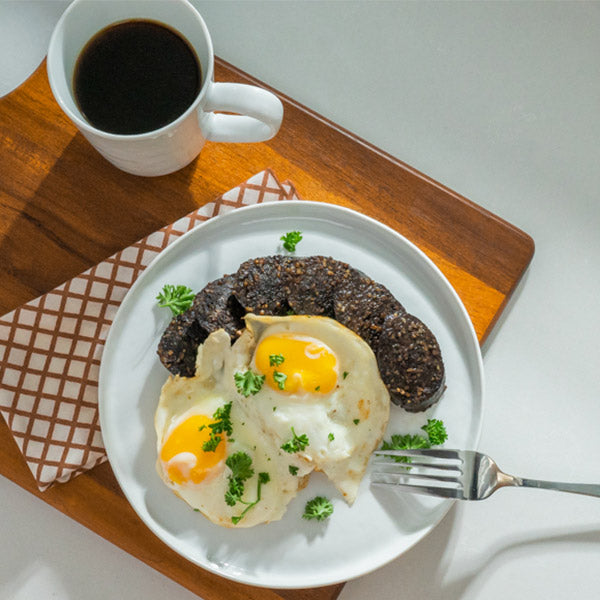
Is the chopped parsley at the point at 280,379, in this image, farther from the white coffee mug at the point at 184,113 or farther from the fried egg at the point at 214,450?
the white coffee mug at the point at 184,113

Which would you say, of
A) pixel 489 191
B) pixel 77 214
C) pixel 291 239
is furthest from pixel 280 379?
pixel 489 191

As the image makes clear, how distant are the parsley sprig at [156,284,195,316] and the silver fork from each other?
2.01ft

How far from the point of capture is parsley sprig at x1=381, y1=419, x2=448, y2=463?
1771 mm

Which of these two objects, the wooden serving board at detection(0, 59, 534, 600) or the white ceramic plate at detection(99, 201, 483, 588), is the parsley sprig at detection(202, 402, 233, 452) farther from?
the wooden serving board at detection(0, 59, 534, 600)

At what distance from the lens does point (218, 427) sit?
67.2 inches

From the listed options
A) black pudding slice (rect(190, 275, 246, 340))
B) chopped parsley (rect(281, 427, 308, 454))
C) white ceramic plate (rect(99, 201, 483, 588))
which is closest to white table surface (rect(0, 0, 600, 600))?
white ceramic plate (rect(99, 201, 483, 588))

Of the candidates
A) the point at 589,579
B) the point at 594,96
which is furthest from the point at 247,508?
the point at 594,96

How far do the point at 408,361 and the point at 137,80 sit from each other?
0.94 m

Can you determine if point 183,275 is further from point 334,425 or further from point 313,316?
point 334,425

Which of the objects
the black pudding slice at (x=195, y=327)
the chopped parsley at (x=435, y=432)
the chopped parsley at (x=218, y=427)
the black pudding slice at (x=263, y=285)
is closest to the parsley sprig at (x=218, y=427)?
the chopped parsley at (x=218, y=427)

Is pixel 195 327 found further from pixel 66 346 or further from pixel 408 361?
pixel 408 361

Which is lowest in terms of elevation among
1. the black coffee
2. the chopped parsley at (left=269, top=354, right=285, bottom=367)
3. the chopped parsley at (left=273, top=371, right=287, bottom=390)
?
the chopped parsley at (left=273, top=371, right=287, bottom=390)

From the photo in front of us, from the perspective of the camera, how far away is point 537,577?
204 cm

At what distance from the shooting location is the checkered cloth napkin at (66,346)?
188 centimetres
